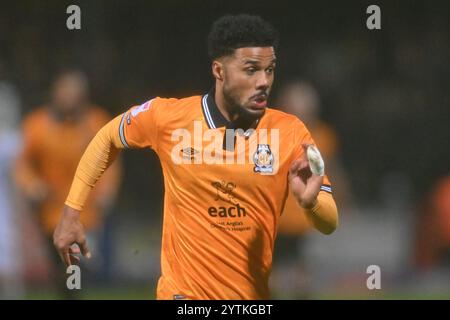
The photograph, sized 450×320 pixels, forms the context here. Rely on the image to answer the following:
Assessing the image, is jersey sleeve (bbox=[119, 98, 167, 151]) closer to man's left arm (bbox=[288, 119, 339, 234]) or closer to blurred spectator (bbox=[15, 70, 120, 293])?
man's left arm (bbox=[288, 119, 339, 234])

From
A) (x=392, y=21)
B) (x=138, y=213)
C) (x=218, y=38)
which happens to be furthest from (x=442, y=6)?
(x=218, y=38)

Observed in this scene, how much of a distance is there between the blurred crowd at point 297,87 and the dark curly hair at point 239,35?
403 cm

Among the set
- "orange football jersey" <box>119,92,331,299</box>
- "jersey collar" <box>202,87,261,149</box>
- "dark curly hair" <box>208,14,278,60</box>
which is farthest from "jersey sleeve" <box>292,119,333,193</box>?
"dark curly hair" <box>208,14,278,60</box>

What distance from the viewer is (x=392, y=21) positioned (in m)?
12.2

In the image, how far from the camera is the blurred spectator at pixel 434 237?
1151 cm

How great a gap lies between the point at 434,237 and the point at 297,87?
240 cm

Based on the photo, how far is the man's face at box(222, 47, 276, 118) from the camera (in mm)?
6297

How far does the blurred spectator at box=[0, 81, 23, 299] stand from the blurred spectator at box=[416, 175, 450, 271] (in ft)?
13.9

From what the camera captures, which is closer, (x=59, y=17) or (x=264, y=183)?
(x=264, y=183)

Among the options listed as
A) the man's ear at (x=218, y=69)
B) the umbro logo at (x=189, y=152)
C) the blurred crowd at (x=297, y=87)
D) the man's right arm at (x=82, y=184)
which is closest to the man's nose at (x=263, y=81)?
the man's ear at (x=218, y=69)

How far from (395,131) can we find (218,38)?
6.47 meters

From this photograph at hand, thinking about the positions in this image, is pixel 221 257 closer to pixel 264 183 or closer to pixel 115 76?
pixel 264 183

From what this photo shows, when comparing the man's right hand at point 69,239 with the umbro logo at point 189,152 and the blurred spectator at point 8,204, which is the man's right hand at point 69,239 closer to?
the umbro logo at point 189,152

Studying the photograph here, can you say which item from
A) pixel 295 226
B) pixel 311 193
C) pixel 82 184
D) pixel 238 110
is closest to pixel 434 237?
pixel 295 226
